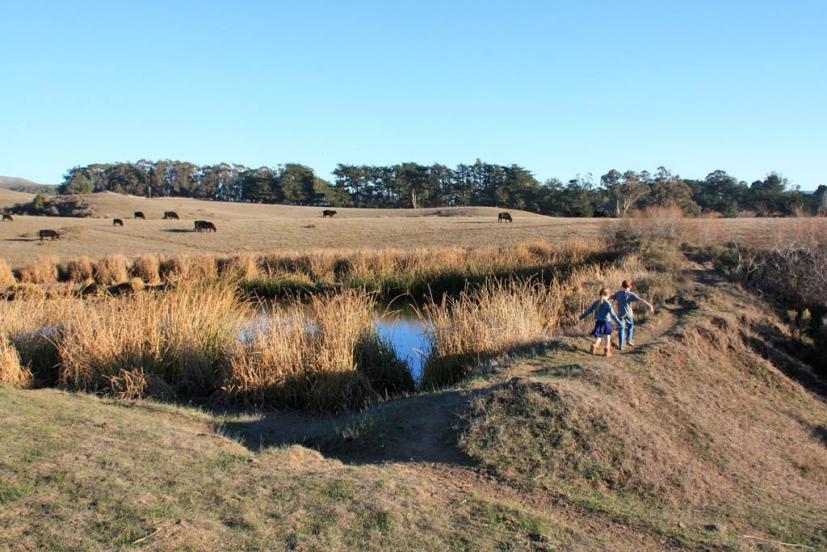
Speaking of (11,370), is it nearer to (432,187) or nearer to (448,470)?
(448,470)

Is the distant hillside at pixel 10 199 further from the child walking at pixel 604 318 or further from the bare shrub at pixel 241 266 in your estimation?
the child walking at pixel 604 318

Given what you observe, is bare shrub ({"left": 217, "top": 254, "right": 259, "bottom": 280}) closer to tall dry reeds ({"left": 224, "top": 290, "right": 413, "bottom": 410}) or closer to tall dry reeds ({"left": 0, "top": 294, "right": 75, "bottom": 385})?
tall dry reeds ({"left": 0, "top": 294, "right": 75, "bottom": 385})

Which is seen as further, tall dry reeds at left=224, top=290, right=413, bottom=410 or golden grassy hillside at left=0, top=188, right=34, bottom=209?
golden grassy hillside at left=0, top=188, right=34, bottom=209

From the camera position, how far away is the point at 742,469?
8.02m

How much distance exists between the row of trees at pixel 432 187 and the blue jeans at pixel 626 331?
53955 mm

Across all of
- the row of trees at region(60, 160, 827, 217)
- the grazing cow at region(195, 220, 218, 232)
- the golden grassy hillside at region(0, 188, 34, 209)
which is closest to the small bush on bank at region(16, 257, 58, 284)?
the grazing cow at region(195, 220, 218, 232)

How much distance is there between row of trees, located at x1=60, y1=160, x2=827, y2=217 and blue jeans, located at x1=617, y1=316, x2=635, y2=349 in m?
54.0

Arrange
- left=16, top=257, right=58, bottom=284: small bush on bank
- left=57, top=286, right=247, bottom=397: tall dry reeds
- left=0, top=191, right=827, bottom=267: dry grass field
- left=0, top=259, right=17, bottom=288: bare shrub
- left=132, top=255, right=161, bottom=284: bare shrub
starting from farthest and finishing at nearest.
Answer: left=0, top=191, right=827, bottom=267: dry grass field, left=132, top=255, right=161, bottom=284: bare shrub, left=16, top=257, right=58, bottom=284: small bush on bank, left=0, top=259, right=17, bottom=288: bare shrub, left=57, top=286, right=247, bottom=397: tall dry reeds

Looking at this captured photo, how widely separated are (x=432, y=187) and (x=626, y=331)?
93930 mm

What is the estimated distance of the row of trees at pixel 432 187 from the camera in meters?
83.4

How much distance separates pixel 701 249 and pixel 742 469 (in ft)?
62.6

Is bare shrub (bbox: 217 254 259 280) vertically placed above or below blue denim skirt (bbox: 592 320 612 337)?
below

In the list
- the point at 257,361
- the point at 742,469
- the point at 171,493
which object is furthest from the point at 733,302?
the point at 171,493

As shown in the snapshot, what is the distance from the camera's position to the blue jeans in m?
11.7
